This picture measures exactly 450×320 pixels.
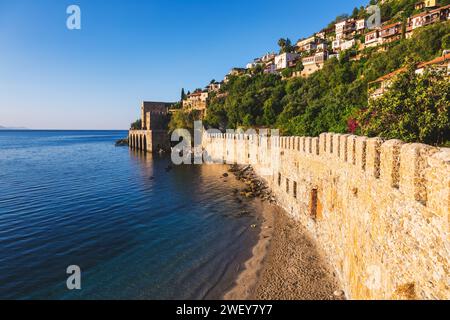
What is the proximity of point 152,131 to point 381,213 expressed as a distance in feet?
225

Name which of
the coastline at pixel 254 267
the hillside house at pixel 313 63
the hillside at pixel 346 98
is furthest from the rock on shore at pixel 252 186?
the hillside house at pixel 313 63

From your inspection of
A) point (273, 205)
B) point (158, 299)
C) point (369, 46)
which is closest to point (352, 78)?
point (369, 46)

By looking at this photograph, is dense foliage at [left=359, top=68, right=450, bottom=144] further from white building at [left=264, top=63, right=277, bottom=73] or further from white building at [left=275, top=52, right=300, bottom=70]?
white building at [left=264, top=63, right=277, bottom=73]

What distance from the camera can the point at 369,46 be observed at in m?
62.0

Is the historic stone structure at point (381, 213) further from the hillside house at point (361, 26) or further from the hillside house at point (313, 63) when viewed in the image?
the hillside house at point (361, 26)

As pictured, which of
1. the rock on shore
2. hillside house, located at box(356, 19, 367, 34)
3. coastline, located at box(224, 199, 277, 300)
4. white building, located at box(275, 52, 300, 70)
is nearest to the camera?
coastline, located at box(224, 199, 277, 300)

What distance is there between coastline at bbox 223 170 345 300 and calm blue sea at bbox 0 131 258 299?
2.21 feet

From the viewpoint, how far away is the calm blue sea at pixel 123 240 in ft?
39.0

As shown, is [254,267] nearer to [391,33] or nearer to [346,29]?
[391,33]

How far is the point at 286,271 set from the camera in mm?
12359

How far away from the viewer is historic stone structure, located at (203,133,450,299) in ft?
13.3

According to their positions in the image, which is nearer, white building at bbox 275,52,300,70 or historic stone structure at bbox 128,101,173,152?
historic stone structure at bbox 128,101,173,152

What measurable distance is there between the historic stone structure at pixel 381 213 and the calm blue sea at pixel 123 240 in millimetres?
5105

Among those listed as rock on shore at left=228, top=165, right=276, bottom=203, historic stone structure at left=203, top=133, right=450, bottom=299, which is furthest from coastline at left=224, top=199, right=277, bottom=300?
rock on shore at left=228, top=165, right=276, bottom=203
